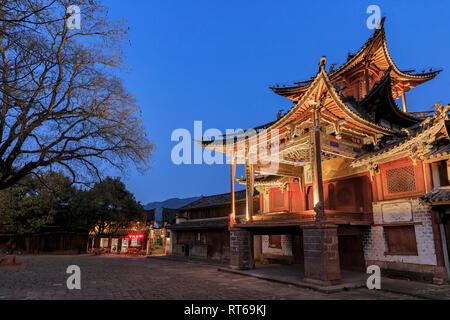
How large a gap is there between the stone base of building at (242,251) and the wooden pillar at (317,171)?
4648 mm

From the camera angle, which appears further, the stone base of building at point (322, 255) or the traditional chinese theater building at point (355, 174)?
the traditional chinese theater building at point (355, 174)

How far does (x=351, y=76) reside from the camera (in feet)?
54.9

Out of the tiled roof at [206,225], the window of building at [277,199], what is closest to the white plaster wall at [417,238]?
the window of building at [277,199]

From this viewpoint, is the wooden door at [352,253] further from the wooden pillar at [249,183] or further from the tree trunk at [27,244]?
the tree trunk at [27,244]

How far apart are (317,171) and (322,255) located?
3.00 metres

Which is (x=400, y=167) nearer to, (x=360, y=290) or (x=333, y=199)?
(x=333, y=199)

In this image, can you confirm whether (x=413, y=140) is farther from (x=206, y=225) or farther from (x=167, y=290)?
(x=206, y=225)

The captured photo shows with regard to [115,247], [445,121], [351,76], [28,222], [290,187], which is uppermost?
[351,76]

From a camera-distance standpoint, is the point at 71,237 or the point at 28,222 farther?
the point at 71,237

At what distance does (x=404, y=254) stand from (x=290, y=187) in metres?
7.18

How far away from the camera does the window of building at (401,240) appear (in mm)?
10883

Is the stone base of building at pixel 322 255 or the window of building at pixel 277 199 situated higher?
the window of building at pixel 277 199

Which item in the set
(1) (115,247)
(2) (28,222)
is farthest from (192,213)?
(2) (28,222)
